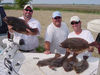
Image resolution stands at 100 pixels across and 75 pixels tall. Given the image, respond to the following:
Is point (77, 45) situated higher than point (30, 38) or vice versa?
point (77, 45)

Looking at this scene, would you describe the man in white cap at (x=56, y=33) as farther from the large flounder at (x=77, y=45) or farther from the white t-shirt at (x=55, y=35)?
the large flounder at (x=77, y=45)

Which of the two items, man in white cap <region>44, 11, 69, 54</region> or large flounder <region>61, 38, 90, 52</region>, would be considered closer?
large flounder <region>61, 38, 90, 52</region>

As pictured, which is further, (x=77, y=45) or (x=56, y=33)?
(x=56, y=33)

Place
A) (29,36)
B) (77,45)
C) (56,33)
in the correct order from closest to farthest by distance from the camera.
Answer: (77,45) → (29,36) → (56,33)

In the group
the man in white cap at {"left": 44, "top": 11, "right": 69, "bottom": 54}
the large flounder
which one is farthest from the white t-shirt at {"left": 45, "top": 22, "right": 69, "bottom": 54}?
the large flounder

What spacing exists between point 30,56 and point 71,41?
0.82m

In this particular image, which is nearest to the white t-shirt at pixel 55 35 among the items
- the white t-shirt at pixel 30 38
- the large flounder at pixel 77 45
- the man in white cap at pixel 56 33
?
the man in white cap at pixel 56 33

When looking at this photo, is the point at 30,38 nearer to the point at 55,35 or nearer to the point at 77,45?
the point at 55,35

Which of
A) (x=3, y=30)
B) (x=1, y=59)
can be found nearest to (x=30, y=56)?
(x=1, y=59)

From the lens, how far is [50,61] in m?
3.86

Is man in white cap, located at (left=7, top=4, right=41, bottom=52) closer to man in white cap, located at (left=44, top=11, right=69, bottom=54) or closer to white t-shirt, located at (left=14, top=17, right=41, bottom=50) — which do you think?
white t-shirt, located at (left=14, top=17, right=41, bottom=50)

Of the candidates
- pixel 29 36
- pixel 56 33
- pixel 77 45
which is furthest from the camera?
pixel 56 33

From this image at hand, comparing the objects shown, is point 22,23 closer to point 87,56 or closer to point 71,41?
point 71,41

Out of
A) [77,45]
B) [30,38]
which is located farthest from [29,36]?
[77,45]
